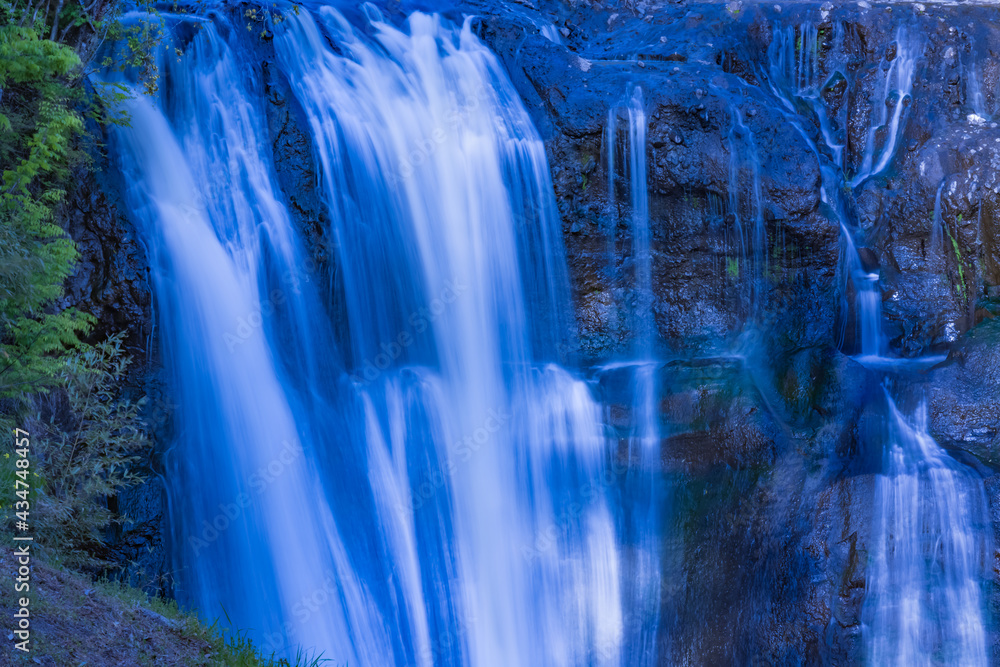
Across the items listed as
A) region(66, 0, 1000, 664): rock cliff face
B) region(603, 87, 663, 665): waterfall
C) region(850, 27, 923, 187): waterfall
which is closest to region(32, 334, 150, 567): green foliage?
region(66, 0, 1000, 664): rock cliff face

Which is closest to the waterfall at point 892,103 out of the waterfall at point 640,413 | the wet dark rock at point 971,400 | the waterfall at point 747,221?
the waterfall at point 747,221

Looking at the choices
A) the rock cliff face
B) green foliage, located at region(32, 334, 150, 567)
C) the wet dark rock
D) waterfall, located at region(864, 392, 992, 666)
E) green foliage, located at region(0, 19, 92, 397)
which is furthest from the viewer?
the wet dark rock

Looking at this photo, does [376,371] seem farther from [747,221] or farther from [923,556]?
A: [923,556]

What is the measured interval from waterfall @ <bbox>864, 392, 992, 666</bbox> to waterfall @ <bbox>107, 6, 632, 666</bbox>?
2247 millimetres

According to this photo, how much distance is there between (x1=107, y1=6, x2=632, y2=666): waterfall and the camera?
6492 mm

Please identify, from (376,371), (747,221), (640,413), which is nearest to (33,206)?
(376,371)

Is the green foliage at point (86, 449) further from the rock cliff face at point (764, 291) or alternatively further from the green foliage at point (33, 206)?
the rock cliff face at point (764, 291)

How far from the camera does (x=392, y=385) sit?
7.18m

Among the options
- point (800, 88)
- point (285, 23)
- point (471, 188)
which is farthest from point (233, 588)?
point (800, 88)

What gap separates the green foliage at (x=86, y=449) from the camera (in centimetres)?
530

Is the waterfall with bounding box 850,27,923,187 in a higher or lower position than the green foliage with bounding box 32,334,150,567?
higher

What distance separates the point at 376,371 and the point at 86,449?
2.45 meters

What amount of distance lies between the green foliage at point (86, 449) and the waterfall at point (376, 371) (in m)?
0.49

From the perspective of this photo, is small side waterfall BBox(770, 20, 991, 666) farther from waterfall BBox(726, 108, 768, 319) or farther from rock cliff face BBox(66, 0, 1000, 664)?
waterfall BBox(726, 108, 768, 319)
